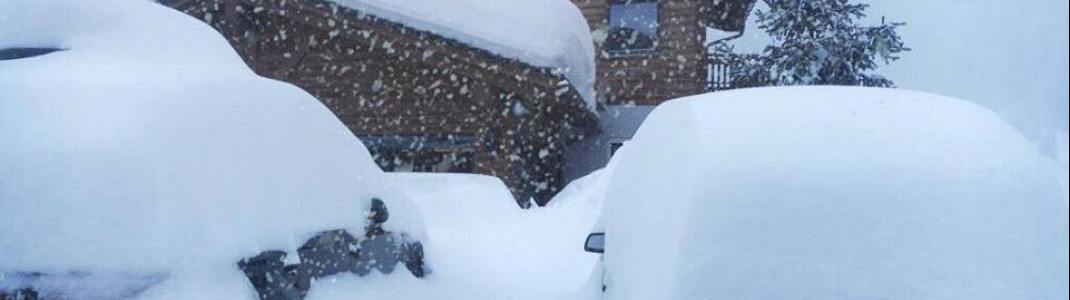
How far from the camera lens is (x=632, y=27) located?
1332cm

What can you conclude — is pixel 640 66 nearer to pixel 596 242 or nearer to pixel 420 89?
pixel 420 89

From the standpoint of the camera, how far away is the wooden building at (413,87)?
926 cm

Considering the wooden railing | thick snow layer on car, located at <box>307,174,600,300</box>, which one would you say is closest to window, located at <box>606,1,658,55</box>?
the wooden railing

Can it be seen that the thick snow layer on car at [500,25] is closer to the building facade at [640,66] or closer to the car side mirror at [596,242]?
the building facade at [640,66]

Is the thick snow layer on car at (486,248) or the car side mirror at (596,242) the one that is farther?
the thick snow layer on car at (486,248)

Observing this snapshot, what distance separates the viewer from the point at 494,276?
4.68m

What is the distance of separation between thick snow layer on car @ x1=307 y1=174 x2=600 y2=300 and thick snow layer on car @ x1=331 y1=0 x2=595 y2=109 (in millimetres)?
2078

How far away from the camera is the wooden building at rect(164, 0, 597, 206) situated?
9258 mm

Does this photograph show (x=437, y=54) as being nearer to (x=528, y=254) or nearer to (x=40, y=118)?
(x=528, y=254)

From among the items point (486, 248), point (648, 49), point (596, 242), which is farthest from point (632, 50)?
point (596, 242)

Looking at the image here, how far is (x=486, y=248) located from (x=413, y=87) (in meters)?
4.89

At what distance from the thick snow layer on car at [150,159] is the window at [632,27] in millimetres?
10010

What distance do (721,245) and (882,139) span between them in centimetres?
55

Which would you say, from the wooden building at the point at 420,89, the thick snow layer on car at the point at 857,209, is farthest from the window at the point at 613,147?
the thick snow layer on car at the point at 857,209
